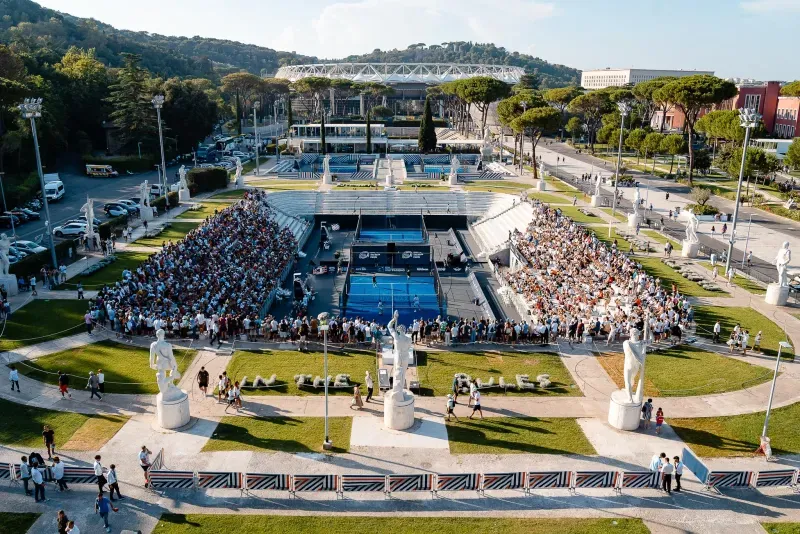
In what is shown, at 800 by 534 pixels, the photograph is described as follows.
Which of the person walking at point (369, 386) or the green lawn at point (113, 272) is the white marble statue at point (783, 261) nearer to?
the person walking at point (369, 386)

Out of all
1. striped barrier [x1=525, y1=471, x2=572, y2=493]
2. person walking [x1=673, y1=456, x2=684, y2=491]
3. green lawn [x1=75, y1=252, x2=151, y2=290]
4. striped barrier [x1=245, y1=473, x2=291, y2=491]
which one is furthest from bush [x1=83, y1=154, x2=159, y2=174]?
person walking [x1=673, y1=456, x2=684, y2=491]

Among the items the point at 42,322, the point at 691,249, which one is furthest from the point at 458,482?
the point at 691,249

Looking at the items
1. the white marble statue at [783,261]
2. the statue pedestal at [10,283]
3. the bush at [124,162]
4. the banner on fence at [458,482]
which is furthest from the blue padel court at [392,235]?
the banner on fence at [458,482]

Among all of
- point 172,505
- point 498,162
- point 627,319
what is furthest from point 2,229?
point 498,162

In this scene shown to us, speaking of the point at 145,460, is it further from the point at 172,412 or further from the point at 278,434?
the point at 278,434

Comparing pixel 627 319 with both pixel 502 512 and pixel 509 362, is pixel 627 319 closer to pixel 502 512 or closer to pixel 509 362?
pixel 509 362

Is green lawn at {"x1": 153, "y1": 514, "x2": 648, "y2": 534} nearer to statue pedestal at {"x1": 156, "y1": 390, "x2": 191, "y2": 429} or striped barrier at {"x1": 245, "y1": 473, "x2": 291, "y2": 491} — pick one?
striped barrier at {"x1": 245, "y1": 473, "x2": 291, "y2": 491}
